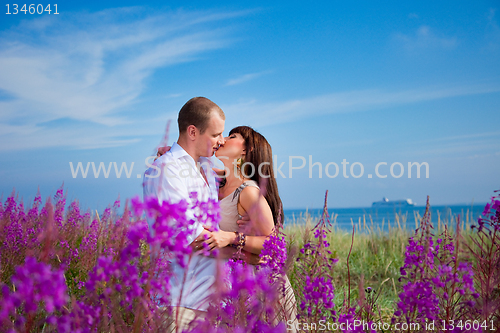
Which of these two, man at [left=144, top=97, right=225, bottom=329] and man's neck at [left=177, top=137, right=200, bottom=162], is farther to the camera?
man's neck at [left=177, top=137, right=200, bottom=162]

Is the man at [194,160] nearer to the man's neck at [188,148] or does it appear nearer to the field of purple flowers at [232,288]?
the man's neck at [188,148]

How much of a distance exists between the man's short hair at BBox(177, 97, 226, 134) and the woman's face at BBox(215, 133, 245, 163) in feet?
0.99

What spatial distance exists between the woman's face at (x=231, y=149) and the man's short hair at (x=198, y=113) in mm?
301

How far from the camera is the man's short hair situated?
4.02 m

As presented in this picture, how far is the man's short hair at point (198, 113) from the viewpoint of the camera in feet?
13.2

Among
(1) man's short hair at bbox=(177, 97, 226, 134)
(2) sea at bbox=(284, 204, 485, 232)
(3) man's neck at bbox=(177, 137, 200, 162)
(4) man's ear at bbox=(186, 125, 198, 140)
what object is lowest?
(2) sea at bbox=(284, 204, 485, 232)

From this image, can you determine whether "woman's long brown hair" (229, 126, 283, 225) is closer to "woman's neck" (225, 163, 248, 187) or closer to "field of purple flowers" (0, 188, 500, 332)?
"woman's neck" (225, 163, 248, 187)

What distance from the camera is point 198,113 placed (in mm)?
4027

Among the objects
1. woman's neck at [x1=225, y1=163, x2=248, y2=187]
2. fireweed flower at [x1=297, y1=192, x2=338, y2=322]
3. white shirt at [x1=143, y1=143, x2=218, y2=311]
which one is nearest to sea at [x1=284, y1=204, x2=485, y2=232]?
woman's neck at [x1=225, y1=163, x2=248, y2=187]

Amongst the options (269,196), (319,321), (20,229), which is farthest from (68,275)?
(319,321)

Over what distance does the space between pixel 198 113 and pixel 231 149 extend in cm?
60

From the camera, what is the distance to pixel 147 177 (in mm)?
3441

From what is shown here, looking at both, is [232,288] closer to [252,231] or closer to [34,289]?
[34,289]

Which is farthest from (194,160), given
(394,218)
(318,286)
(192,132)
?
(394,218)
